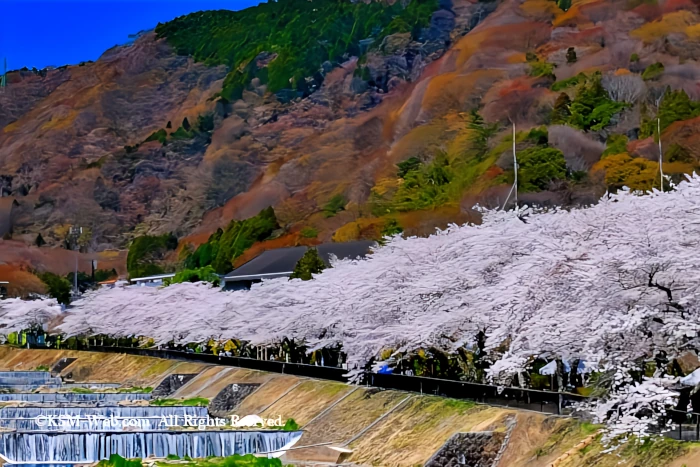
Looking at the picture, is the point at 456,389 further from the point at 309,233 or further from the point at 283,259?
the point at 309,233

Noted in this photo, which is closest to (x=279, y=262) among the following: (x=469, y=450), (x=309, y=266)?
(x=309, y=266)

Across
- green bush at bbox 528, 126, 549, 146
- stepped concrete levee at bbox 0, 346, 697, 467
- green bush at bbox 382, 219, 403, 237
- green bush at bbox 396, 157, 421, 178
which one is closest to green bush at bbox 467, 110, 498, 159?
green bush at bbox 396, 157, 421, 178

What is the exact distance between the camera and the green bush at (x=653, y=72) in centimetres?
15688

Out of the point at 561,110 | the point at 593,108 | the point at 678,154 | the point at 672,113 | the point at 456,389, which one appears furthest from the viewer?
the point at 561,110

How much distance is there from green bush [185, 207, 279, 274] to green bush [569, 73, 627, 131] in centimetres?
4673

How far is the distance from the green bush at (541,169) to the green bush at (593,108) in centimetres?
2227

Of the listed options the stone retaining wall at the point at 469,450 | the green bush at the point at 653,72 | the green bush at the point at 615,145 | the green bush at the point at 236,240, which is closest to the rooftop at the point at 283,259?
the green bush at the point at 615,145

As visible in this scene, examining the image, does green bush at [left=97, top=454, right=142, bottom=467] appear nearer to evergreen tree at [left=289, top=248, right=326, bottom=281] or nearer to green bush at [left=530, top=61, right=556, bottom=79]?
evergreen tree at [left=289, top=248, right=326, bottom=281]

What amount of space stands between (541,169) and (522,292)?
8704 cm

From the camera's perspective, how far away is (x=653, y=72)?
157875 millimetres

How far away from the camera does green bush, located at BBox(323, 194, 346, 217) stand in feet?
585

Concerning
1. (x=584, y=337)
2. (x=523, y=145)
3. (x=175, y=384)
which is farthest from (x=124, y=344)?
(x=584, y=337)

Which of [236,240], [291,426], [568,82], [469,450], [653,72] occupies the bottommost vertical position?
[469,450]

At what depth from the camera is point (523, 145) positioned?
13725cm
